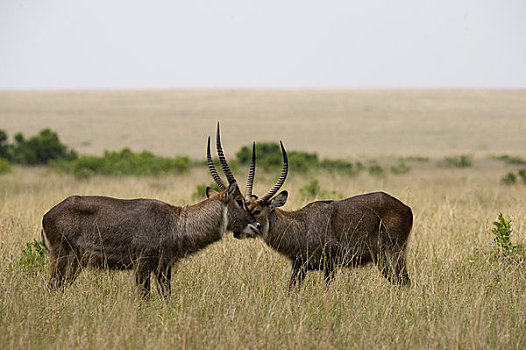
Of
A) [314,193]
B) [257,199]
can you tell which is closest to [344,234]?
[257,199]

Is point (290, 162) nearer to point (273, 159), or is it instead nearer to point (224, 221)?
point (273, 159)

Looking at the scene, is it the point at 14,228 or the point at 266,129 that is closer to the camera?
the point at 14,228

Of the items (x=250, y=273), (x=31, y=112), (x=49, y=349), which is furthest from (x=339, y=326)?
(x=31, y=112)

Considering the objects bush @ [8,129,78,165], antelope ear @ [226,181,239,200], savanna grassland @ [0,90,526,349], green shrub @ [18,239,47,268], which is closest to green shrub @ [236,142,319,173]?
bush @ [8,129,78,165]

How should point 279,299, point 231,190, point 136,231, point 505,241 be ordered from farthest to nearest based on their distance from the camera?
point 505,241
point 231,190
point 136,231
point 279,299

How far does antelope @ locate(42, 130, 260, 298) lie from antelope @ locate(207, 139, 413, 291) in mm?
431

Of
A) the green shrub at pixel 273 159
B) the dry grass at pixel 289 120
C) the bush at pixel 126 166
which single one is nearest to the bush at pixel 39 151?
the bush at pixel 126 166

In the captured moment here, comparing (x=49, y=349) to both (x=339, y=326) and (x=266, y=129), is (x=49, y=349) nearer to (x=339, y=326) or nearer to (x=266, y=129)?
(x=339, y=326)

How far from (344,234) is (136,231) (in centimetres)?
202

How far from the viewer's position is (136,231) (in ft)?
20.8

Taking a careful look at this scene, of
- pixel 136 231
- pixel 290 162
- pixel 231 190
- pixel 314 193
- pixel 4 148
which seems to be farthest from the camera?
pixel 4 148

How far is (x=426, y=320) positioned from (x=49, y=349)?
280 centimetres

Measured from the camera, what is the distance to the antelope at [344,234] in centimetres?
687

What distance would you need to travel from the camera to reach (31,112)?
247ft
